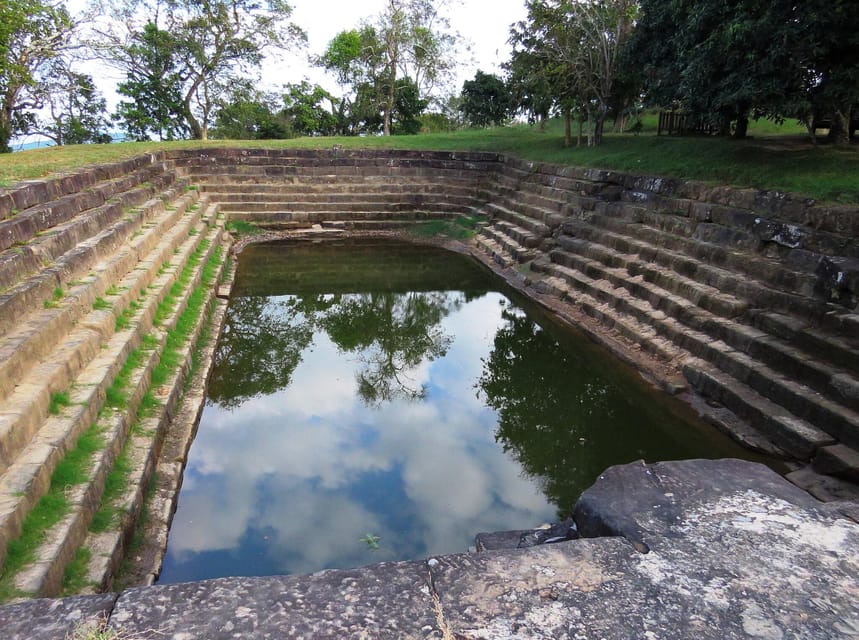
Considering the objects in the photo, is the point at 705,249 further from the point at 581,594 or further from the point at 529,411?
the point at 581,594

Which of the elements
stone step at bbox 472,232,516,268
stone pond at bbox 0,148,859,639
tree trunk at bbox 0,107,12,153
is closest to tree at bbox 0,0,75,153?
tree trunk at bbox 0,107,12,153

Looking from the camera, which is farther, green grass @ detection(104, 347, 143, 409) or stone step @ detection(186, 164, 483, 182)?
stone step @ detection(186, 164, 483, 182)

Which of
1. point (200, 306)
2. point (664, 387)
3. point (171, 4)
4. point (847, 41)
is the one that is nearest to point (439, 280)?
point (200, 306)

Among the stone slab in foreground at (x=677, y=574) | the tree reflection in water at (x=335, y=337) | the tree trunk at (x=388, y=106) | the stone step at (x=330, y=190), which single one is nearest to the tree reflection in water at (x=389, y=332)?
the tree reflection in water at (x=335, y=337)

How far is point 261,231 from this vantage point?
42.8 feet

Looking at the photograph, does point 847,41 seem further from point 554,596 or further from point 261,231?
point 261,231

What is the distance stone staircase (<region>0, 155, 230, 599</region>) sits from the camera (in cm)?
287

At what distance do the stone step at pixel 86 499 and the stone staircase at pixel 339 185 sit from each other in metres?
8.74

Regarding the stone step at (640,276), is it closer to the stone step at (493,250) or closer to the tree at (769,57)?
the stone step at (493,250)

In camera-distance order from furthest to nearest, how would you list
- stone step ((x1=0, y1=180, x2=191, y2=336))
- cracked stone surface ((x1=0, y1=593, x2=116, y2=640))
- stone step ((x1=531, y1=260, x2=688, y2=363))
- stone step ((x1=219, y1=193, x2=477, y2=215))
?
stone step ((x1=219, y1=193, x2=477, y2=215)), stone step ((x1=531, y1=260, x2=688, y2=363)), stone step ((x1=0, y1=180, x2=191, y2=336)), cracked stone surface ((x1=0, y1=593, x2=116, y2=640))

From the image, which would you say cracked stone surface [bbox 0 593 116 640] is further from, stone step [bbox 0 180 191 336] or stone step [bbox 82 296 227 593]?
stone step [bbox 0 180 191 336]

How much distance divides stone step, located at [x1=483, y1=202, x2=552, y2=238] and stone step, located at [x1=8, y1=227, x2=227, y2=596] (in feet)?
23.4

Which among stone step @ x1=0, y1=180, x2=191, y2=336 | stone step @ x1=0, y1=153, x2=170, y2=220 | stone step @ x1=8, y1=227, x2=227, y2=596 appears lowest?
stone step @ x1=8, y1=227, x2=227, y2=596

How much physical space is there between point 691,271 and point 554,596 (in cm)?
595
